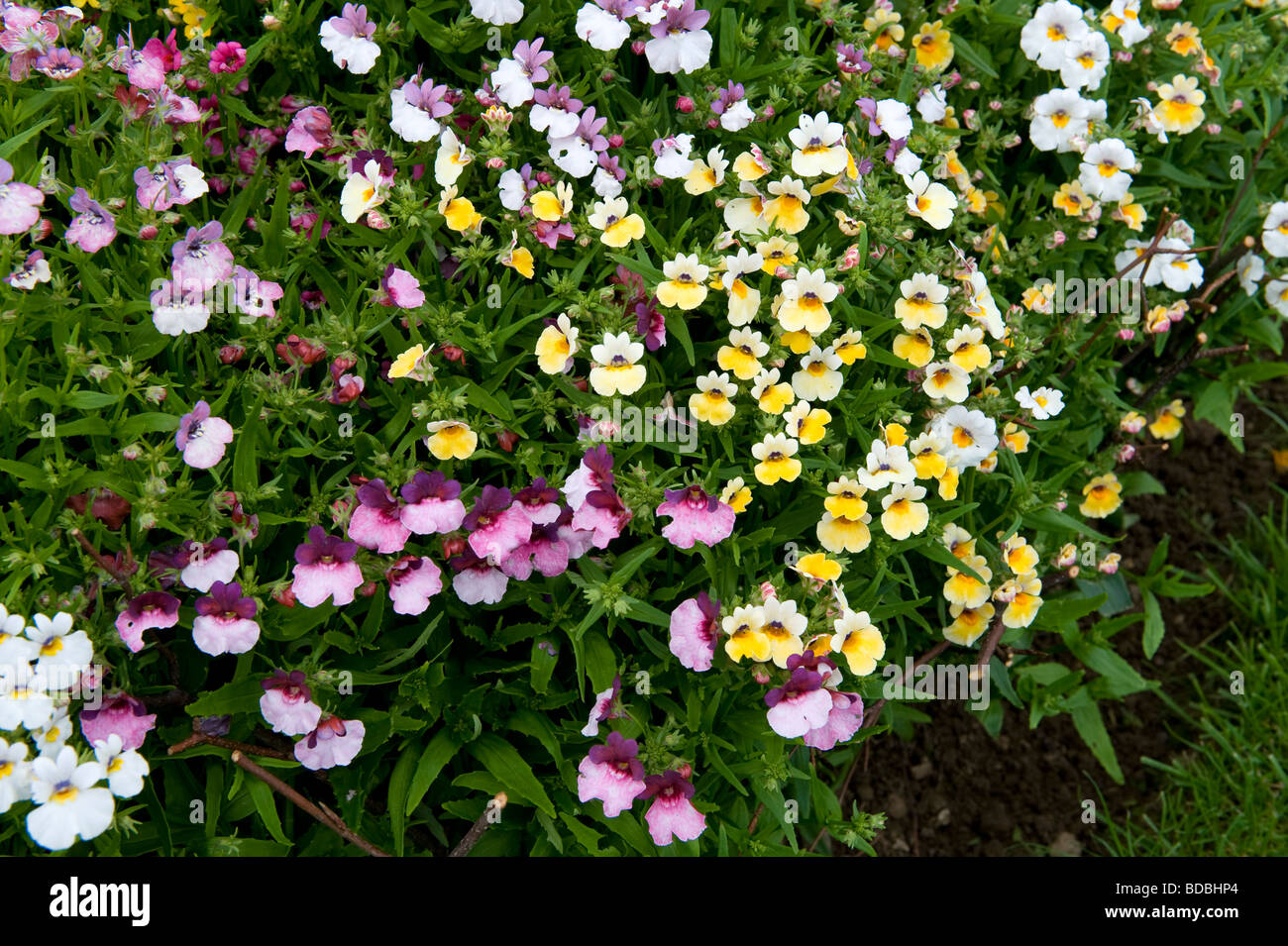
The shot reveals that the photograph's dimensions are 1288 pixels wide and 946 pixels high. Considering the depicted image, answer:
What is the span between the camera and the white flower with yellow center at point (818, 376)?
348 centimetres

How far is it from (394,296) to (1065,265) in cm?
244

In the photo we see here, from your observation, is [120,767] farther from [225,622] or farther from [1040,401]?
[1040,401]

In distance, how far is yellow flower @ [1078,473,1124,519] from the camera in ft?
14.1

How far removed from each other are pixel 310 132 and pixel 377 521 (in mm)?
1359

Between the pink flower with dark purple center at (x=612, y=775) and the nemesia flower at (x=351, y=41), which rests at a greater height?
the nemesia flower at (x=351, y=41)

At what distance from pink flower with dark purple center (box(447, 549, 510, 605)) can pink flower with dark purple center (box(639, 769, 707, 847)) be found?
2.15 feet

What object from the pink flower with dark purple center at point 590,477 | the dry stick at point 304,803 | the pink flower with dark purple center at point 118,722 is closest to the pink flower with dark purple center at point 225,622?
the pink flower with dark purple center at point 118,722

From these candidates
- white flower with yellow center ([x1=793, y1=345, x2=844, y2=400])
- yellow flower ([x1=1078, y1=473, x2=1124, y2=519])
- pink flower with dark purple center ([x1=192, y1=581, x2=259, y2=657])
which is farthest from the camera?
yellow flower ([x1=1078, y1=473, x2=1124, y2=519])

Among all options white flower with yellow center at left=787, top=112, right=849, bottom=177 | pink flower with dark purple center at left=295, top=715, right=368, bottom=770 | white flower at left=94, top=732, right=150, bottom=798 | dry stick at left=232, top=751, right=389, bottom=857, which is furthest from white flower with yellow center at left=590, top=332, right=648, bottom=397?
white flower at left=94, top=732, right=150, bottom=798

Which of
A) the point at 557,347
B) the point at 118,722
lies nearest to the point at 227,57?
the point at 557,347

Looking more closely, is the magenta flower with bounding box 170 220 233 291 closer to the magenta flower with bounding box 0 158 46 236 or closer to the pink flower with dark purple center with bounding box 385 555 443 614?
the magenta flower with bounding box 0 158 46 236

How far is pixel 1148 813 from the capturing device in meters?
4.73

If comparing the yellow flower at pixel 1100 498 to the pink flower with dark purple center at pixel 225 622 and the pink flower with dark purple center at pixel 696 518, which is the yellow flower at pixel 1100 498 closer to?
the pink flower with dark purple center at pixel 696 518

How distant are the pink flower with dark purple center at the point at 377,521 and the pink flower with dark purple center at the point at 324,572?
46mm
